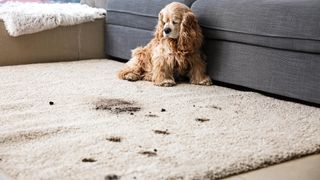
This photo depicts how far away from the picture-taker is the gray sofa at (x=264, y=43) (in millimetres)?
1913

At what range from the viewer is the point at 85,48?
10.3ft

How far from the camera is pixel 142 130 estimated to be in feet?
5.12

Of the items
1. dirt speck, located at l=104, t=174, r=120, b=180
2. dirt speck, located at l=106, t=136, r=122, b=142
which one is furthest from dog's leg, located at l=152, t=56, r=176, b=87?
dirt speck, located at l=104, t=174, r=120, b=180

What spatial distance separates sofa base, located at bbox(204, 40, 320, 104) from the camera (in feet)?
6.34

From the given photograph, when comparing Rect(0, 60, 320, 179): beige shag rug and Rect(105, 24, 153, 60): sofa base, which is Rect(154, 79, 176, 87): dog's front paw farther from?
Rect(105, 24, 153, 60): sofa base

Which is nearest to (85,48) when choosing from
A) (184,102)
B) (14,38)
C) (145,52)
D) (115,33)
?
(115,33)

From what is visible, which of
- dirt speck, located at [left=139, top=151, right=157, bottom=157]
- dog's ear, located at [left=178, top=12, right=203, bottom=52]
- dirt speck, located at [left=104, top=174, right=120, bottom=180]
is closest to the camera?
dirt speck, located at [left=104, top=174, right=120, bottom=180]

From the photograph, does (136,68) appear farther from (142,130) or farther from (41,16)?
(142,130)

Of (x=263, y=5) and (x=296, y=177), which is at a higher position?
(x=263, y=5)

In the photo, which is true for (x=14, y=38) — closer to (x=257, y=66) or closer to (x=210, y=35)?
(x=210, y=35)

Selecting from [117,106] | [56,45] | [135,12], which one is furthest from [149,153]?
[56,45]

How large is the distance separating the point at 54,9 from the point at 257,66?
4.94 feet

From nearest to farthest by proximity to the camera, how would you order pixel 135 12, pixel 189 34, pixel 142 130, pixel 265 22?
1. pixel 142 130
2. pixel 265 22
3. pixel 189 34
4. pixel 135 12

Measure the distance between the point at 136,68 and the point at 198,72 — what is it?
1.11ft
